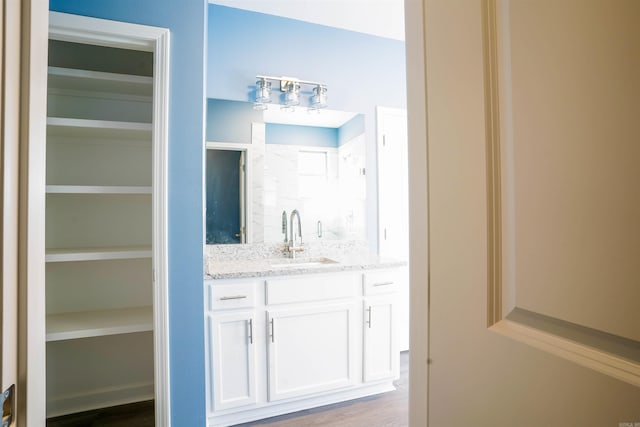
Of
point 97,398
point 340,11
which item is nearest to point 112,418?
point 97,398

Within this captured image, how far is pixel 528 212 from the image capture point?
43 centimetres

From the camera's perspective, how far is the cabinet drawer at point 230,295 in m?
1.85

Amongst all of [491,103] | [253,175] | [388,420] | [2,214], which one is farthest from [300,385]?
[491,103]

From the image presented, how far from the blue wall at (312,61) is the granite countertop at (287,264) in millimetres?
487

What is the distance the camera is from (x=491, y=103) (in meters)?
0.48

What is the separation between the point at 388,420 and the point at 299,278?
1.01 metres

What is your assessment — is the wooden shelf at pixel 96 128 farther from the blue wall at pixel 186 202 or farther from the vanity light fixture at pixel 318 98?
the vanity light fixture at pixel 318 98

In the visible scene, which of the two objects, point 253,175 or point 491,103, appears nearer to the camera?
point 491,103

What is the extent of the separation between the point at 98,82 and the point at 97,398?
1.89 m

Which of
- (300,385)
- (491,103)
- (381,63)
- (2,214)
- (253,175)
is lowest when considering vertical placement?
(300,385)

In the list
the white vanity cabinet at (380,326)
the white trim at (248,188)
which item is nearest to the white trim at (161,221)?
the white trim at (248,188)

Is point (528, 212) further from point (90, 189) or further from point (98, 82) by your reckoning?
point (98, 82)

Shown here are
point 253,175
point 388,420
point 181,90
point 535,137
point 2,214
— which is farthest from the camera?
point 253,175

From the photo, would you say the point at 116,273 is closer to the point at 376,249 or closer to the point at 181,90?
the point at 181,90
